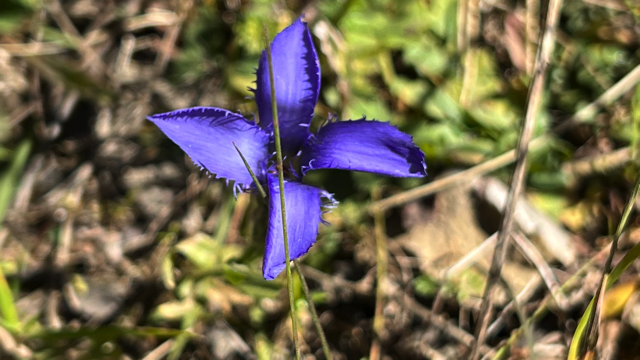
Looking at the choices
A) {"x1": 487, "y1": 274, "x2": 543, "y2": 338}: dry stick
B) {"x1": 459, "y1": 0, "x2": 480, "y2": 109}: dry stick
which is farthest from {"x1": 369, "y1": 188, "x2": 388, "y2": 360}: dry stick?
{"x1": 459, "y1": 0, "x2": 480, "y2": 109}: dry stick

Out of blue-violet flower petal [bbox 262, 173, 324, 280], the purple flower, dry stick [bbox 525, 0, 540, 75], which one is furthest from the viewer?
dry stick [bbox 525, 0, 540, 75]

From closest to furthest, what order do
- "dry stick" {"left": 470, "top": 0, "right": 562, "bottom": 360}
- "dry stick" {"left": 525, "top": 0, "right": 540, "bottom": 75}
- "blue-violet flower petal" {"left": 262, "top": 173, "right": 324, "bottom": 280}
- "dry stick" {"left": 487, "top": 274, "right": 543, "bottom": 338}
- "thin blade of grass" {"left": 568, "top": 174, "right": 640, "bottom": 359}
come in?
"blue-violet flower petal" {"left": 262, "top": 173, "right": 324, "bottom": 280}, "thin blade of grass" {"left": 568, "top": 174, "right": 640, "bottom": 359}, "dry stick" {"left": 470, "top": 0, "right": 562, "bottom": 360}, "dry stick" {"left": 487, "top": 274, "right": 543, "bottom": 338}, "dry stick" {"left": 525, "top": 0, "right": 540, "bottom": 75}

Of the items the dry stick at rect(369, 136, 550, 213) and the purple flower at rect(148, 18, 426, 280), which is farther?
the dry stick at rect(369, 136, 550, 213)

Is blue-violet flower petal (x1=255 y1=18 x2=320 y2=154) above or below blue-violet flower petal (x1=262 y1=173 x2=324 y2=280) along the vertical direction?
above

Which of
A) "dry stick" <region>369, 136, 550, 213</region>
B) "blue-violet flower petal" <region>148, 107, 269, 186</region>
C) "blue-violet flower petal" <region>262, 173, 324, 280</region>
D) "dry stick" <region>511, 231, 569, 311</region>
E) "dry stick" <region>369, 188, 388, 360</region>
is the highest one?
"blue-violet flower petal" <region>148, 107, 269, 186</region>

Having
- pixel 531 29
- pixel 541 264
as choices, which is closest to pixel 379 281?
pixel 541 264

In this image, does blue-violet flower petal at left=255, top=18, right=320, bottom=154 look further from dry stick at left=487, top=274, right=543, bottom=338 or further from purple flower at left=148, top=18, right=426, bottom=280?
dry stick at left=487, top=274, right=543, bottom=338
